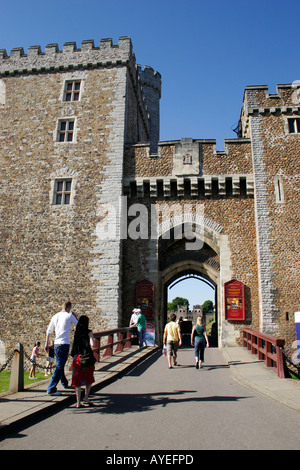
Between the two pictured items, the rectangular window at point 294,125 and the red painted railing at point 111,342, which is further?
the rectangular window at point 294,125

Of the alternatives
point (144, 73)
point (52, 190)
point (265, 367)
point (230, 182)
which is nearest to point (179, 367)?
point (265, 367)

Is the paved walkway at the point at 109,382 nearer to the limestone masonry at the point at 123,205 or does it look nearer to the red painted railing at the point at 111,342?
the red painted railing at the point at 111,342

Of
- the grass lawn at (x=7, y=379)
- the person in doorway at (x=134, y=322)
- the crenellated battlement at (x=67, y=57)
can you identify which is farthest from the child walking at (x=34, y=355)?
the crenellated battlement at (x=67, y=57)

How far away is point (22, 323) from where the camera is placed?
14398mm

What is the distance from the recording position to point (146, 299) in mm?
14797

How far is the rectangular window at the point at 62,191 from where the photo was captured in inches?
623

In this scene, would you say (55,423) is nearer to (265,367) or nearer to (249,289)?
(265,367)

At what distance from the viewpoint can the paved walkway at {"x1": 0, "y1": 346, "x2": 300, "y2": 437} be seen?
4918 millimetres

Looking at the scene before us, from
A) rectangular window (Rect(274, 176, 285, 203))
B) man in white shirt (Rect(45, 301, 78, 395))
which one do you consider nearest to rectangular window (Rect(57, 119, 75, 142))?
rectangular window (Rect(274, 176, 285, 203))

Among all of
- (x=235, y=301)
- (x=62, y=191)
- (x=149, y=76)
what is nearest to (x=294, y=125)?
(x=235, y=301)

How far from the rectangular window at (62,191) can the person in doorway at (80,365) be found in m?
10.7

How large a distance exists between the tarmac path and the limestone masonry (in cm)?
736

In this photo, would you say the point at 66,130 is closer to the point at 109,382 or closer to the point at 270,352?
the point at 109,382
